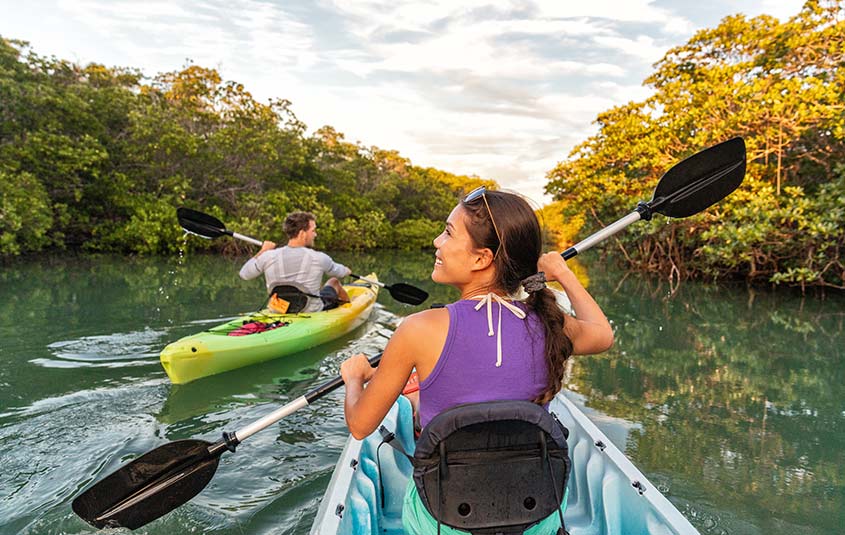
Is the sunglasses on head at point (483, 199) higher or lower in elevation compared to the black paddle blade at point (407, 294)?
higher

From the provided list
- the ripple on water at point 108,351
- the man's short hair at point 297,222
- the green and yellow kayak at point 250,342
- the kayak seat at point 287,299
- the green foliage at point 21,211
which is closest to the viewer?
the green and yellow kayak at point 250,342

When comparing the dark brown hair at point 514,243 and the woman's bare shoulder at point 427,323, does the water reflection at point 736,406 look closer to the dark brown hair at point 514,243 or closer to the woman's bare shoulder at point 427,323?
the dark brown hair at point 514,243

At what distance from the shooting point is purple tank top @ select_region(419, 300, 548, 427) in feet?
3.91

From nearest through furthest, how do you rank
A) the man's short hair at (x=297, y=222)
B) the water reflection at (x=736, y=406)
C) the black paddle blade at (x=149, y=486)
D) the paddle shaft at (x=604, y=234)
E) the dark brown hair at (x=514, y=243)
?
the dark brown hair at (x=514, y=243), the black paddle blade at (x=149, y=486), the paddle shaft at (x=604, y=234), the water reflection at (x=736, y=406), the man's short hair at (x=297, y=222)

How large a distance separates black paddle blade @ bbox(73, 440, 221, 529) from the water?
33 centimetres

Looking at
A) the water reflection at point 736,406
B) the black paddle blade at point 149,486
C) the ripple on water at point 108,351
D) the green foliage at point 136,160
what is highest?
the green foliage at point 136,160

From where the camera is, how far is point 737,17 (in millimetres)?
11984

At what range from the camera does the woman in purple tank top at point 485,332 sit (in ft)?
3.92

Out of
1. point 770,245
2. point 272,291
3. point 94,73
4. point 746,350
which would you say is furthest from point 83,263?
point 770,245

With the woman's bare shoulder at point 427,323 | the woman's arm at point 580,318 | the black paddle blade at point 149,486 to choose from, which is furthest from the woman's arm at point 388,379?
the black paddle blade at point 149,486

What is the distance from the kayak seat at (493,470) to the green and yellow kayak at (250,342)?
10.8 feet

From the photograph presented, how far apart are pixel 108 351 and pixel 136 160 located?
13.1 metres

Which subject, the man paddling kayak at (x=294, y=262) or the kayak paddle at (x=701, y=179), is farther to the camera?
the man paddling kayak at (x=294, y=262)

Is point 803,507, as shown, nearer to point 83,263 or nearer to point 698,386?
point 698,386
